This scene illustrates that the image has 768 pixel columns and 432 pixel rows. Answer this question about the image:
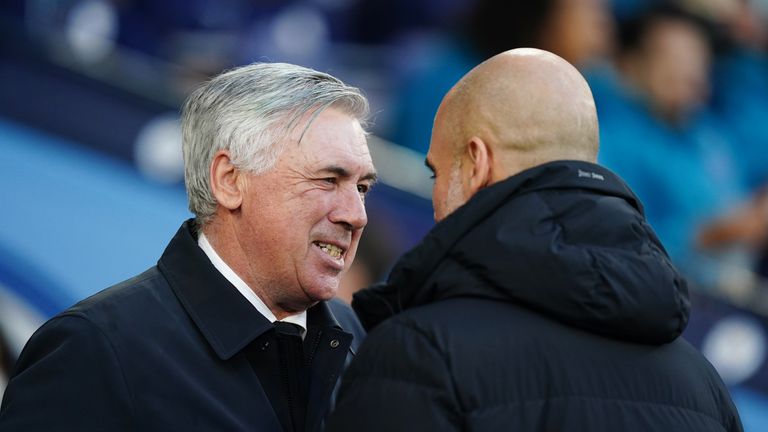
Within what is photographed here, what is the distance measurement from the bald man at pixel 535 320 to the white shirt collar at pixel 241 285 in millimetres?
471

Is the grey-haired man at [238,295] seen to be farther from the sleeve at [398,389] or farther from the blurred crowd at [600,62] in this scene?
the blurred crowd at [600,62]

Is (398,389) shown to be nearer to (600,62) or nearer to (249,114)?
(249,114)

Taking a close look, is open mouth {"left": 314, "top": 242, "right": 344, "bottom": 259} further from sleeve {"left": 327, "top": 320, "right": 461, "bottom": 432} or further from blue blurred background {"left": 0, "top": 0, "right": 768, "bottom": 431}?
blue blurred background {"left": 0, "top": 0, "right": 768, "bottom": 431}

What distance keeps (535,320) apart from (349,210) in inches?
26.6

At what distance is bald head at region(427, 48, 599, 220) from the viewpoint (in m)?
1.53

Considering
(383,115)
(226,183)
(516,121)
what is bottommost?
(383,115)

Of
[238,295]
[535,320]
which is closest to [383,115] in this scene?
[238,295]

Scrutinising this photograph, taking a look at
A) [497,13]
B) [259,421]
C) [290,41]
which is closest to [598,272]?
[259,421]

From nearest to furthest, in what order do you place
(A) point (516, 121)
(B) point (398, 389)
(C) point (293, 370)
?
(B) point (398, 389) < (A) point (516, 121) < (C) point (293, 370)

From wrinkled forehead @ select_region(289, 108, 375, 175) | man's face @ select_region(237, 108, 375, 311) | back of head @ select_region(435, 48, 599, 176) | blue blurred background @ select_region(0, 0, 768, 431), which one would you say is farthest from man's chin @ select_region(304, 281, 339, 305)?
blue blurred background @ select_region(0, 0, 768, 431)

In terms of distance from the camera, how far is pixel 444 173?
5.34ft

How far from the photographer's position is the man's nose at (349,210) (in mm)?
2010

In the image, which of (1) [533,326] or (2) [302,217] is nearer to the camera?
(1) [533,326]

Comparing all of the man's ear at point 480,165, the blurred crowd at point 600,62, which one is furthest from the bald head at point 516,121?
the blurred crowd at point 600,62
